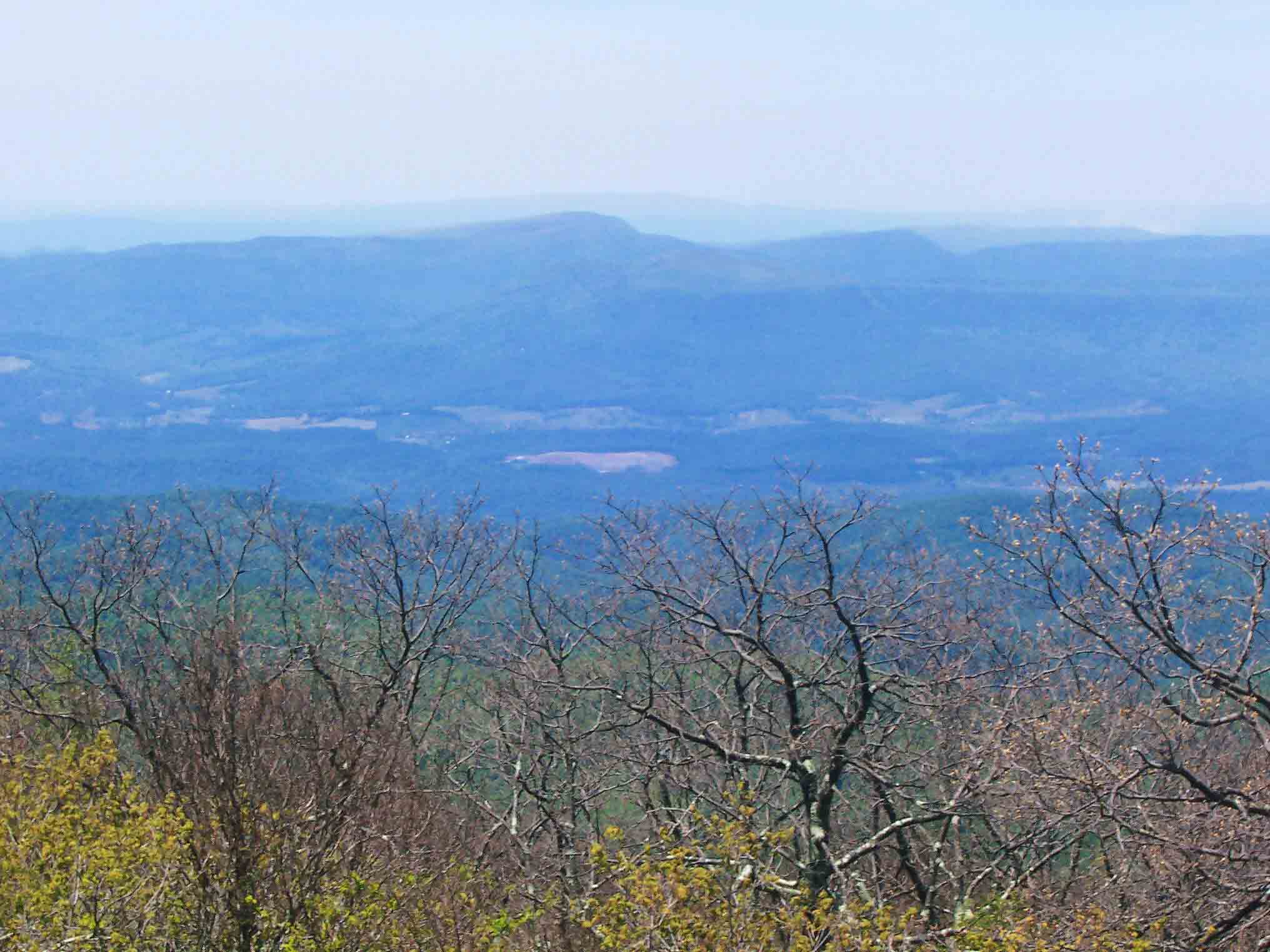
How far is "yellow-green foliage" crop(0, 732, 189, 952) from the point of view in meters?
7.12

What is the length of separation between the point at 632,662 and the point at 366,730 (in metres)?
9.70

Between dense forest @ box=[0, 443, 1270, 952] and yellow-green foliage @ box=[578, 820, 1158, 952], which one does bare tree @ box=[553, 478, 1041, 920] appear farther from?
yellow-green foliage @ box=[578, 820, 1158, 952]

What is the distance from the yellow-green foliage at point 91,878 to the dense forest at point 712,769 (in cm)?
3

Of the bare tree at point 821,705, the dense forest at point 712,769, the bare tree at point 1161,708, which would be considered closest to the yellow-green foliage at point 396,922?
A: the dense forest at point 712,769

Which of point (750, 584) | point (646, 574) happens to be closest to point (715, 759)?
point (750, 584)

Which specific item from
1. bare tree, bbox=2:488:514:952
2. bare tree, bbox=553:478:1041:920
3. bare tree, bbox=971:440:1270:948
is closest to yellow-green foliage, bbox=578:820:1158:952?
bare tree, bbox=971:440:1270:948

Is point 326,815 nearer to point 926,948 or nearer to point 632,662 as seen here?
point 926,948

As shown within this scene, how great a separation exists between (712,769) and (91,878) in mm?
8991

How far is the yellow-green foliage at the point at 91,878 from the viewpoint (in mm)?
7117

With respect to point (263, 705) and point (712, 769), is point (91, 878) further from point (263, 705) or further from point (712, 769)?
point (712, 769)

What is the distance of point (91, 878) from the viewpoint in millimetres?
7324

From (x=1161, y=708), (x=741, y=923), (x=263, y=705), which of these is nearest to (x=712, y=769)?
(x=1161, y=708)

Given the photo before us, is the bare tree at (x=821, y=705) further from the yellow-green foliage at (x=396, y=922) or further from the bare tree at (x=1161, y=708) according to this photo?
the yellow-green foliage at (x=396, y=922)

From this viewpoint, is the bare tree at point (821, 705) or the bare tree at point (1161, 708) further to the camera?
the bare tree at point (821, 705)
